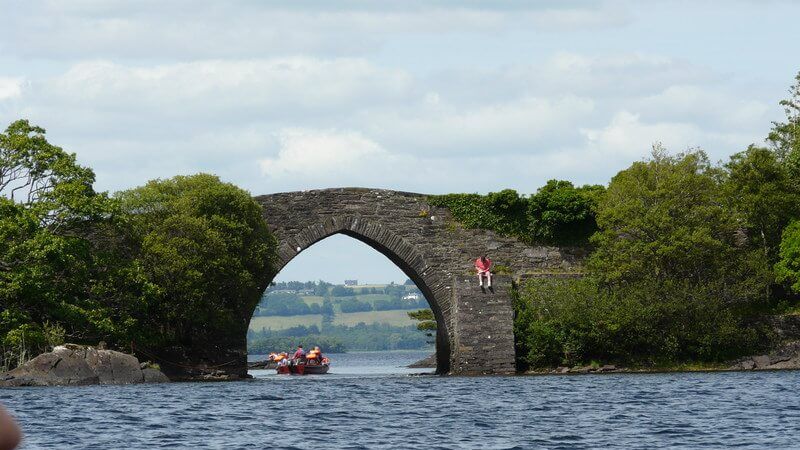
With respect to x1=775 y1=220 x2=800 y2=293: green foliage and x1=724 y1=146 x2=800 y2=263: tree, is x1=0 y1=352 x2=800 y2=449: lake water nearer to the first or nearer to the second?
x1=775 y1=220 x2=800 y2=293: green foliage

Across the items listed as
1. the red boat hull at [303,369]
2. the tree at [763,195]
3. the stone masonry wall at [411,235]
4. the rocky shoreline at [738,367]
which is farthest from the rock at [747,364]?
the red boat hull at [303,369]

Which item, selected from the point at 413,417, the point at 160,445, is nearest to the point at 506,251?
the point at 413,417

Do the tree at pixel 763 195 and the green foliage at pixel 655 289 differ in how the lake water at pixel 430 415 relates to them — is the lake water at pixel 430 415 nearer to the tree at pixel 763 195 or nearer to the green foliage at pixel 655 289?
the green foliage at pixel 655 289

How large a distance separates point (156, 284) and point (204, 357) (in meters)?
4.16

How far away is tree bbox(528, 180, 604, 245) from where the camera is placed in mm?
36719

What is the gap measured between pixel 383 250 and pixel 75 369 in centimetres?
1234

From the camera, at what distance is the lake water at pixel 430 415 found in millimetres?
14781

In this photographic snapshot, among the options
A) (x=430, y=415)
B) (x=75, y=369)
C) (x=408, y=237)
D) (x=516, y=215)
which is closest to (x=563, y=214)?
(x=516, y=215)

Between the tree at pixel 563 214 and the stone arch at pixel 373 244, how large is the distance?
11.9 feet

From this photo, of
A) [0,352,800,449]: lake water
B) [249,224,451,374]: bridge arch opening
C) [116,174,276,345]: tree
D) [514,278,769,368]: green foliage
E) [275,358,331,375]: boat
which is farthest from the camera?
[275,358,331,375]: boat

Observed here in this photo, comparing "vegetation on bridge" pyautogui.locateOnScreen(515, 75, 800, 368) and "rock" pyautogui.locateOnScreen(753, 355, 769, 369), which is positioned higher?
"vegetation on bridge" pyautogui.locateOnScreen(515, 75, 800, 368)

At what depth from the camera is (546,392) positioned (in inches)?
979

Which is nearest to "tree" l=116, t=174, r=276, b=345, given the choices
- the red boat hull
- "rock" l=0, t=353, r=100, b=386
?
"rock" l=0, t=353, r=100, b=386

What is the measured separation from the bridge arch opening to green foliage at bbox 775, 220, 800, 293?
10.1 m
